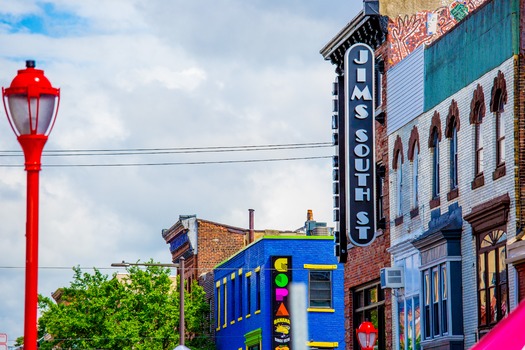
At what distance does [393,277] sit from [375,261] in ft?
12.9

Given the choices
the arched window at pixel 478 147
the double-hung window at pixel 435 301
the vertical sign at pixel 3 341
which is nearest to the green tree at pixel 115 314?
the double-hung window at pixel 435 301

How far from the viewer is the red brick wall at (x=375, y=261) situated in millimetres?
42375

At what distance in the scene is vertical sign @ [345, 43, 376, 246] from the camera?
135 feet

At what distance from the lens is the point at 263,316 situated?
60.3m

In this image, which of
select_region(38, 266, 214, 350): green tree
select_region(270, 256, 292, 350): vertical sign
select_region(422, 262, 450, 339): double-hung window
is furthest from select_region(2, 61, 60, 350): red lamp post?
select_region(38, 266, 214, 350): green tree

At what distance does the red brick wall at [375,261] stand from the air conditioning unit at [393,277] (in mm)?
2005

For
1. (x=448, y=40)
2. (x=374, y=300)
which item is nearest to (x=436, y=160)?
(x=448, y=40)

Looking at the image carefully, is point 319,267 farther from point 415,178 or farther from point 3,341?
point 3,341

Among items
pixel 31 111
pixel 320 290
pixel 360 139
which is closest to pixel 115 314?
pixel 320 290

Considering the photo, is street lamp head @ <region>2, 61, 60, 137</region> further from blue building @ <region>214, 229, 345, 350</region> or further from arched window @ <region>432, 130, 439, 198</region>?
blue building @ <region>214, 229, 345, 350</region>

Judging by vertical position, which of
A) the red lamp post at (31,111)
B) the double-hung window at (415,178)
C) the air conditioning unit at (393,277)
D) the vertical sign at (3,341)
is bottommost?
the vertical sign at (3,341)

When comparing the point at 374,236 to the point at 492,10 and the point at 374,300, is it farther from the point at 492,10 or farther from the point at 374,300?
the point at 492,10

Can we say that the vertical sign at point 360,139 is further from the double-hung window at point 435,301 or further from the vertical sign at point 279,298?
the vertical sign at point 279,298

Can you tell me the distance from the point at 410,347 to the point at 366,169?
5.70 m
